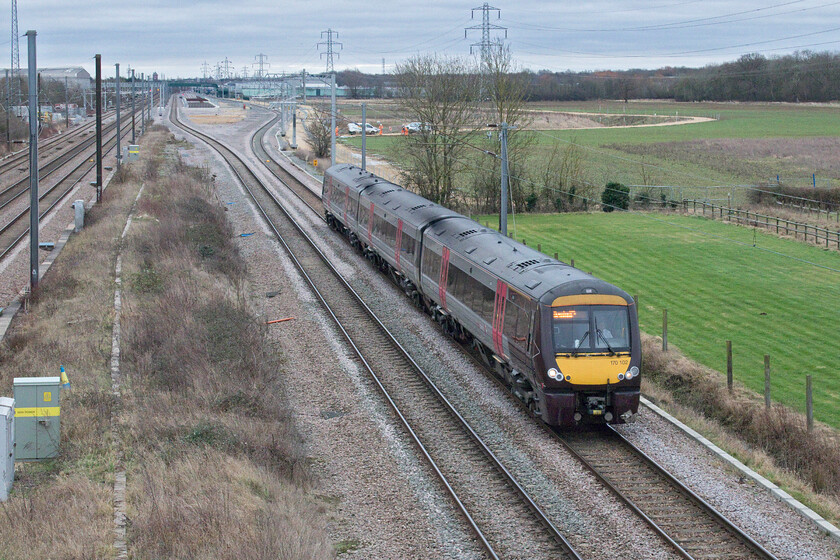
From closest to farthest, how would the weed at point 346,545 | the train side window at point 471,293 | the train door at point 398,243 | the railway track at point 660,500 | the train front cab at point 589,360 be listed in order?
the weed at point 346,545
the railway track at point 660,500
the train front cab at point 589,360
the train side window at point 471,293
the train door at point 398,243

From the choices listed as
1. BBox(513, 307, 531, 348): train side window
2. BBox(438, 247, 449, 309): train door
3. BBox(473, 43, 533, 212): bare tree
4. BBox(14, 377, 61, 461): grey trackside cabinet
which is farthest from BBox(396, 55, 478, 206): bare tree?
BBox(14, 377, 61, 461): grey trackside cabinet

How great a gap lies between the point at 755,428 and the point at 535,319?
17.1 ft

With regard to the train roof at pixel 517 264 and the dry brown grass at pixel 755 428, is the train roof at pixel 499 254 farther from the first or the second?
the dry brown grass at pixel 755 428

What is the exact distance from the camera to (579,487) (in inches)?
511

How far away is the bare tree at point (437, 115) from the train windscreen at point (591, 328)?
2956cm

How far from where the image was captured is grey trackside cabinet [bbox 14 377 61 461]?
12297 mm

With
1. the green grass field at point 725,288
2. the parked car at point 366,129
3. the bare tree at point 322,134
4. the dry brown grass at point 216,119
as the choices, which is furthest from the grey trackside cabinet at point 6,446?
the dry brown grass at point 216,119

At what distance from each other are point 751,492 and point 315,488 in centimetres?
642

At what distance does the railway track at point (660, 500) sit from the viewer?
36.3 ft

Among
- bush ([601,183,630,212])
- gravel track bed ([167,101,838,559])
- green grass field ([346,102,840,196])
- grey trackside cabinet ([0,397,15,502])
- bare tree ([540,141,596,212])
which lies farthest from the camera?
green grass field ([346,102,840,196])

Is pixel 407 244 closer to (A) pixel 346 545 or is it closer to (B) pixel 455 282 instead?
(B) pixel 455 282

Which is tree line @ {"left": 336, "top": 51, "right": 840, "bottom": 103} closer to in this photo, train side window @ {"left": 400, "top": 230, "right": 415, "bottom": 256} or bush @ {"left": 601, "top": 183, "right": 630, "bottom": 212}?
bush @ {"left": 601, "top": 183, "right": 630, "bottom": 212}

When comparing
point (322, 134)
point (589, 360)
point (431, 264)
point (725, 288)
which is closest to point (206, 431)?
point (589, 360)

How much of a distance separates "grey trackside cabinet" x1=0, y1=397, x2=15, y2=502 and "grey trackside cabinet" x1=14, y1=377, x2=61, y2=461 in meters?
0.76
